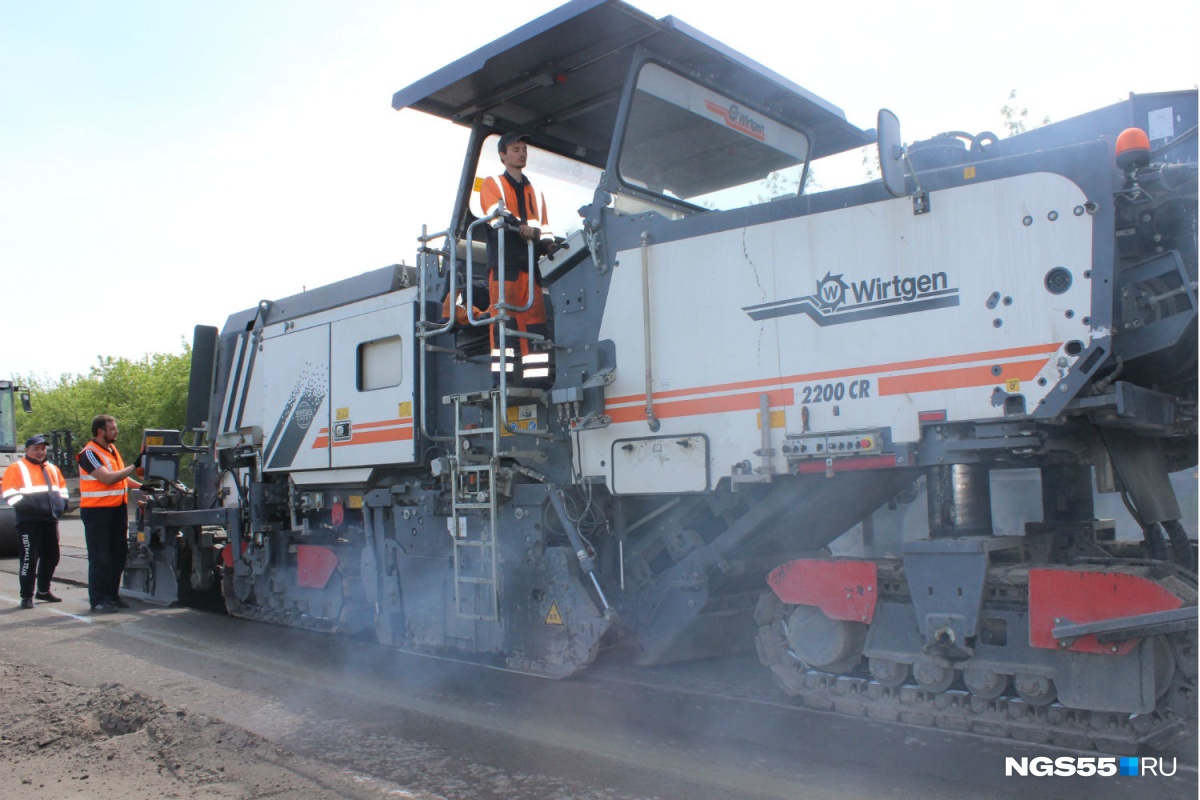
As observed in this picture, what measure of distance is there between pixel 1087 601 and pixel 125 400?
48.6m

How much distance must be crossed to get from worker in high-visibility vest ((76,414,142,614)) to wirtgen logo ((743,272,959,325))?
7.05 meters

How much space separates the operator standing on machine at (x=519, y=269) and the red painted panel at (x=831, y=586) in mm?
1950

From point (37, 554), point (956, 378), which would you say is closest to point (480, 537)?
point (956, 378)

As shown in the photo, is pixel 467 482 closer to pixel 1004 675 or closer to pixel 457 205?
pixel 457 205

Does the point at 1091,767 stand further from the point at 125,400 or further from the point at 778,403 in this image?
the point at 125,400

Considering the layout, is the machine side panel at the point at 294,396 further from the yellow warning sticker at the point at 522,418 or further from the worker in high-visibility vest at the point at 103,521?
the yellow warning sticker at the point at 522,418

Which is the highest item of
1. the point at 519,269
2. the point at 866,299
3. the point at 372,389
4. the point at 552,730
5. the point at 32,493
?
the point at 519,269

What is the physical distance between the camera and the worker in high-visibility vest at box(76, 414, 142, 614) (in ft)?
29.8

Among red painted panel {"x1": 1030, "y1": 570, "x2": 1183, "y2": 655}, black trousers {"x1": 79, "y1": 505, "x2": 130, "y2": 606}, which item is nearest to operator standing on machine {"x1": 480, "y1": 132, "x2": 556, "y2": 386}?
red painted panel {"x1": 1030, "y1": 570, "x2": 1183, "y2": 655}

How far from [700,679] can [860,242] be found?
110 inches

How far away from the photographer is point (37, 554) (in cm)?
955

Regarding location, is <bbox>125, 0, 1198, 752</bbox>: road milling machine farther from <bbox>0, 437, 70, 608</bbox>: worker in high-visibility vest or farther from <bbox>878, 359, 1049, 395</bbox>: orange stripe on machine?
<bbox>0, 437, 70, 608</bbox>: worker in high-visibility vest

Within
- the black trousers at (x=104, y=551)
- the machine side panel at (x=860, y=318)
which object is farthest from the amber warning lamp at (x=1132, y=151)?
the black trousers at (x=104, y=551)

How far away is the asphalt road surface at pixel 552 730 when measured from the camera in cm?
383
